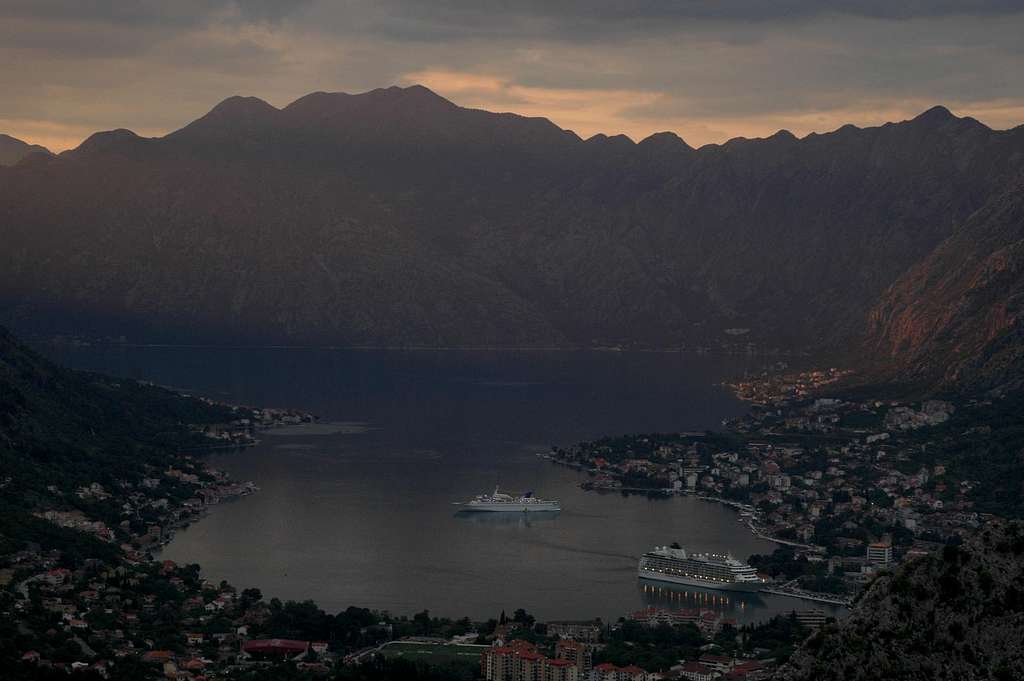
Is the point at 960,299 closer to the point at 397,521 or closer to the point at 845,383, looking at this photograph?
the point at 845,383

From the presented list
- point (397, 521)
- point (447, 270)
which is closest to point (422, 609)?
point (397, 521)

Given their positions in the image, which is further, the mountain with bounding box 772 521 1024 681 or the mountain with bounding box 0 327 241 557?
the mountain with bounding box 0 327 241 557

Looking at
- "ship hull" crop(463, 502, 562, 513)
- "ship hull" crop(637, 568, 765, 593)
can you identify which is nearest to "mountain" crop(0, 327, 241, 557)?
"ship hull" crop(463, 502, 562, 513)

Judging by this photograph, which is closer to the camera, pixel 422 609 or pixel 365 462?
pixel 422 609

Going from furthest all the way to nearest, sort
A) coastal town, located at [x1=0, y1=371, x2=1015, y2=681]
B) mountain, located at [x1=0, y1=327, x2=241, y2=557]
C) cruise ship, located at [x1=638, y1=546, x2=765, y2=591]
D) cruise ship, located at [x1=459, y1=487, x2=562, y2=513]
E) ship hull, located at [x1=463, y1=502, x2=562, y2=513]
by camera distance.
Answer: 1. cruise ship, located at [x1=459, y1=487, x2=562, y2=513]
2. ship hull, located at [x1=463, y1=502, x2=562, y2=513]
3. mountain, located at [x1=0, y1=327, x2=241, y2=557]
4. cruise ship, located at [x1=638, y1=546, x2=765, y2=591]
5. coastal town, located at [x1=0, y1=371, x2=1015, y2=681]

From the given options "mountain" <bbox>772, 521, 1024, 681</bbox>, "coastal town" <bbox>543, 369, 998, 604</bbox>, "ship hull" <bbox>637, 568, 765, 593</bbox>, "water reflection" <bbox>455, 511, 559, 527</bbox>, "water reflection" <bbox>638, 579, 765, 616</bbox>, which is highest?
"mountain" <bbox>772, 521, 1024, 681</bbox>

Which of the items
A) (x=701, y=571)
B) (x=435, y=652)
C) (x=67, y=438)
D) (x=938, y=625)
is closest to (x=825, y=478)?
(x=701, y=571)

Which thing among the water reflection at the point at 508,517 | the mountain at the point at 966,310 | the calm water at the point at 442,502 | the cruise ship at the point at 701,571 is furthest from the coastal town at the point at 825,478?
the water reflection at the point at 508,517

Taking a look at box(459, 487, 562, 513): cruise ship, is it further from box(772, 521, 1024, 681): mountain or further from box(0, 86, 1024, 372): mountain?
box(0, 86, 1024, 372): mountain
